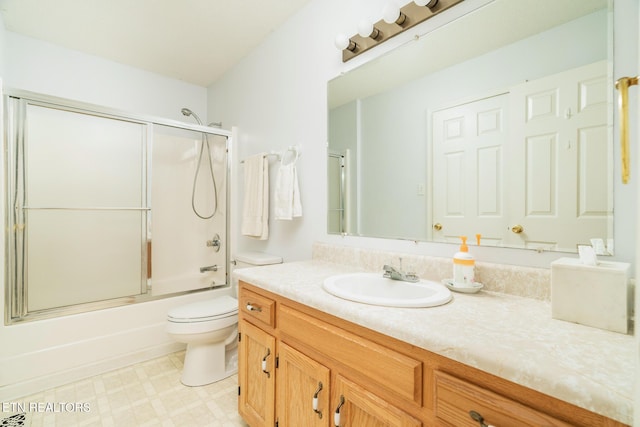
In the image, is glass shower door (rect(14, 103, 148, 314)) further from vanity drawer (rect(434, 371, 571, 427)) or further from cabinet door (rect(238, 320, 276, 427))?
vanity drawer (rect(434, 371, 571, 427))

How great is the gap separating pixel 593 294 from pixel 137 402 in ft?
6.87

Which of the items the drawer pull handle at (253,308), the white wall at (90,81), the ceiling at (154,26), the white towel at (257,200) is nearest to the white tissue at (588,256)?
the drawer pull handle at (253,308)

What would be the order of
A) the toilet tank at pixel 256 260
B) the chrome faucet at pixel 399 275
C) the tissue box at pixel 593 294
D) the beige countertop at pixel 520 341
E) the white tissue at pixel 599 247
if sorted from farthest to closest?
the toilet tank at pixel 256 260
the chrome faucet at pixel 399 275
the white tissue at pixel 599 247
the tissue box at pixel 593 294
the beige countertop at pixel 520 341

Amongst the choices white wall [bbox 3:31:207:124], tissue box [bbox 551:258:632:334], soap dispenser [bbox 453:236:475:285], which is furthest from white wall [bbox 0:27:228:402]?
tissue box [bbox 551:258:632:334]

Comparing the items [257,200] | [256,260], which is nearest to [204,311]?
[256,260]

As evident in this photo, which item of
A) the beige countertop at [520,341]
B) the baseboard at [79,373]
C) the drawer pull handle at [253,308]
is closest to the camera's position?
the beige countertop at [520,341]

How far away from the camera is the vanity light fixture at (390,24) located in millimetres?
1219

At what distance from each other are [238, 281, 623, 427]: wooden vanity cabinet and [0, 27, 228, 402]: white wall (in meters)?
1.14

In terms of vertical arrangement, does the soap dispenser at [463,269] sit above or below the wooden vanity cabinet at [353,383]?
above

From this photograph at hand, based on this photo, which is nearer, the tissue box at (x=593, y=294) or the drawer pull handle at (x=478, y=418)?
the drawer pull handle at (x=478, y=418)

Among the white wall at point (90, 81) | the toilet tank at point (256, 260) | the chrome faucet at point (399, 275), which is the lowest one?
the toilet tank at point (256, 260)

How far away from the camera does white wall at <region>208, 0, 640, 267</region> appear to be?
1.41 meters

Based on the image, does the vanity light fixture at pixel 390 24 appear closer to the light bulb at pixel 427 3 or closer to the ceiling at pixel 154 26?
the light bulb at pixel 427 3

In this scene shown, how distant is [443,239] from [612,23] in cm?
83
